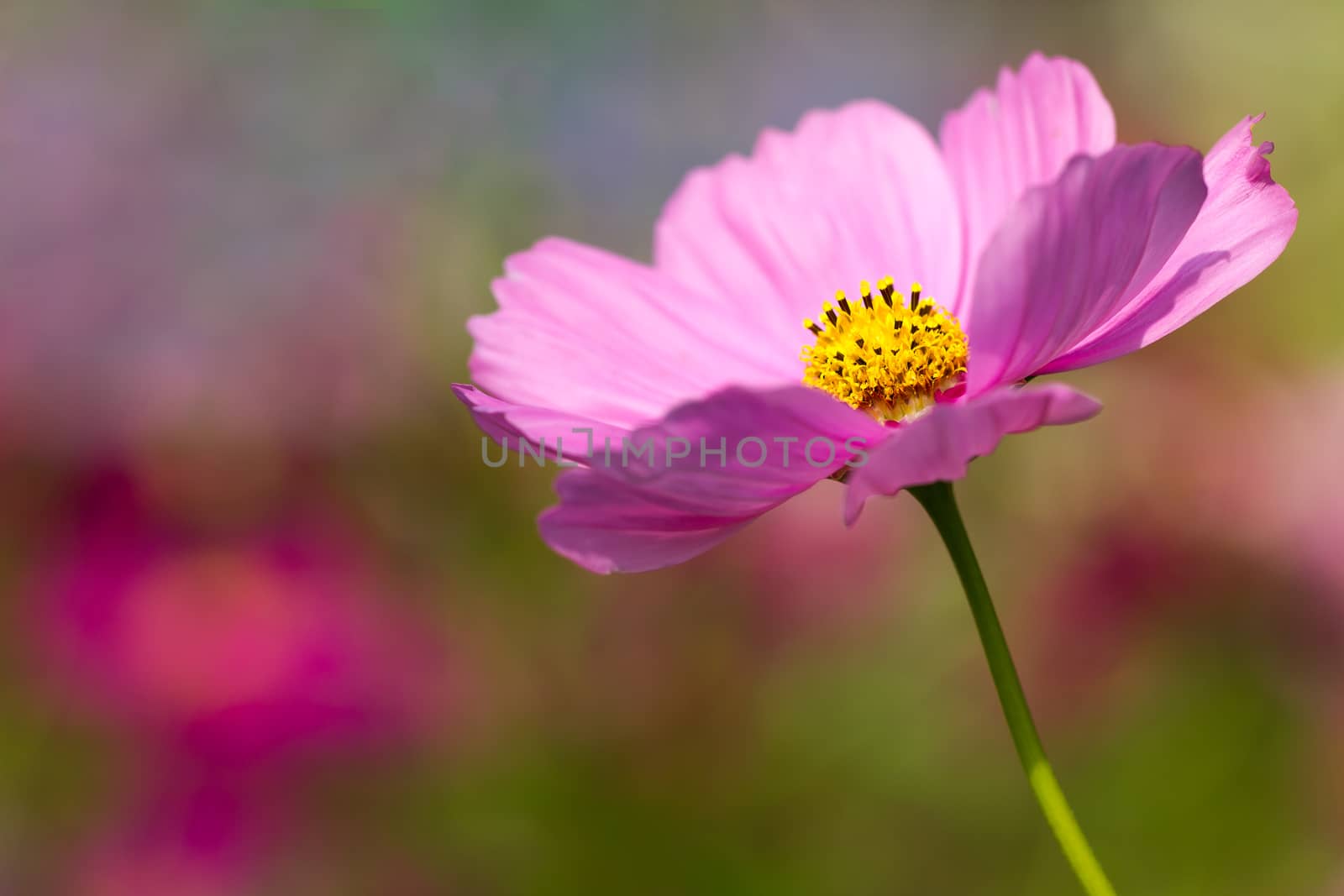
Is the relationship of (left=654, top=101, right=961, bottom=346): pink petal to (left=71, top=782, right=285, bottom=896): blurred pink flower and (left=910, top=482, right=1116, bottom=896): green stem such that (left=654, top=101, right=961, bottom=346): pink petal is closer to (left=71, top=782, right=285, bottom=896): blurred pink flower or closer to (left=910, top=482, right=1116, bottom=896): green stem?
(left=910, top=482, right=1116, bottom=896): green stem

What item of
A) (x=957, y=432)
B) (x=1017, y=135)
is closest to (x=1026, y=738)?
(x=957, y=432)

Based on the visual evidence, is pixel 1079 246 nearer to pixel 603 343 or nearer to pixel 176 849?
pixel 603 343

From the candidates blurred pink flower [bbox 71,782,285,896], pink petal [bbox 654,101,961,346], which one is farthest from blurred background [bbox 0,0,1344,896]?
pink petal [bbox 654,101,961,346]

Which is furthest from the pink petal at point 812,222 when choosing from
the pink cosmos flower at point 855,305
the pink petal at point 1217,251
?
the pink petal at point 1217,251

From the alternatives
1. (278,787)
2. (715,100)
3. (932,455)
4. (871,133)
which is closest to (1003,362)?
(932,455)

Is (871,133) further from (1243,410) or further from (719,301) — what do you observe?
(1243,410)

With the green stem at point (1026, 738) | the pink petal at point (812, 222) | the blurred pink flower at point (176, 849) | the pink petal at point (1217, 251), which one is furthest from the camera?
the blurred pink flower at point (176, 849)

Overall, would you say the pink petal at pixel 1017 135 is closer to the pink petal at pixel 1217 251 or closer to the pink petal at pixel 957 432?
the pink petal at pixel 1217 251
